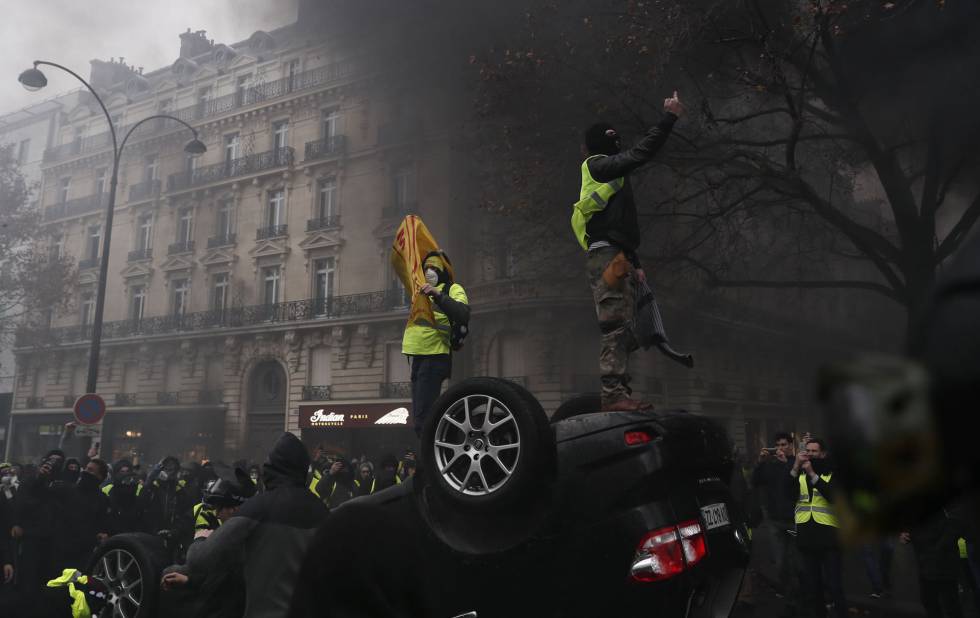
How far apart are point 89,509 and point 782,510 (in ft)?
23.3

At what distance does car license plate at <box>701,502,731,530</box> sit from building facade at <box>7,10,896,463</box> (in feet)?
55.5

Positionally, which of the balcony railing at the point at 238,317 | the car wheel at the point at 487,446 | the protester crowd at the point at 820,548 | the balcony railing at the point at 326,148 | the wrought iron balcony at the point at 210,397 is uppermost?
the balcony railing at the point at 326,148

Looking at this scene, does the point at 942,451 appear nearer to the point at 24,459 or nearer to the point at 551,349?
the point at 551,349

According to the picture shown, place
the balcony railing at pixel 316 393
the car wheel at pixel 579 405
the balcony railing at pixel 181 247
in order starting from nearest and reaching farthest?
1. the car wheel at pixel 579 405
2. the balcony railing at pixel 316 393
3. the balcony railing at pixel 181 247

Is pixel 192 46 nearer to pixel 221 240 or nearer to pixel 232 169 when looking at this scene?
pixel 232 169

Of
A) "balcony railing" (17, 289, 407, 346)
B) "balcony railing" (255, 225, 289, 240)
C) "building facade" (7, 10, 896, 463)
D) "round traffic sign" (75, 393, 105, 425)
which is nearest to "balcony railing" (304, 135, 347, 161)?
"building facade" (7, 10, 896, 463)

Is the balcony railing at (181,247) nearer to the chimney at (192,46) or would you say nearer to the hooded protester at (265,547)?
the chimney at (192,46)

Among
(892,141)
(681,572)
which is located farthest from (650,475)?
(892,141)

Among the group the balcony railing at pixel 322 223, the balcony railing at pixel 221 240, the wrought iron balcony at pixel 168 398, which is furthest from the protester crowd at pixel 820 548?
the balcony railing at pixel 221 240

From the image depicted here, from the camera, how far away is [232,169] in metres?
30.3

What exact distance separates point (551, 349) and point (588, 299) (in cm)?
201

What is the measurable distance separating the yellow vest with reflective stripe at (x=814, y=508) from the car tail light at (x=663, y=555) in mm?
4478

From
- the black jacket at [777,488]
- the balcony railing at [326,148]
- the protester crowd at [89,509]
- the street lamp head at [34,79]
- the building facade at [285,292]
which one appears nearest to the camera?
the protester crowd at [89,509]

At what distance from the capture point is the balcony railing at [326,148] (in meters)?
27.3
